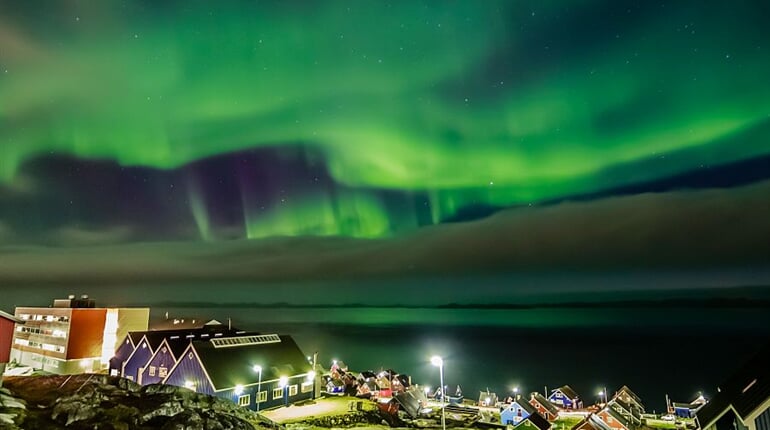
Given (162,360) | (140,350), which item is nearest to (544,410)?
(162,360)

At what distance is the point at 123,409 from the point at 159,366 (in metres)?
16.4

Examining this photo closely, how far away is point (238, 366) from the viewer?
40.7 metres

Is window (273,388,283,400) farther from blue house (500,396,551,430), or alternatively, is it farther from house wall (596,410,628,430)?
house wall (596,410,628,430)

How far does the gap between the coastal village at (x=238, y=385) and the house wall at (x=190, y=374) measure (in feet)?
0.29

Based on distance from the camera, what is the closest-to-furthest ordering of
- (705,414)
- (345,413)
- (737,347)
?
(705,414) < (345,413) < (737,347)

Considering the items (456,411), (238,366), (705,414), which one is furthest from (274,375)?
(705,414)

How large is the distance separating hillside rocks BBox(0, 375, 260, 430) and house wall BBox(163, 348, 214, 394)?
15.2 feet

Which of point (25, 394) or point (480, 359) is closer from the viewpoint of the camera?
point (25, 394)

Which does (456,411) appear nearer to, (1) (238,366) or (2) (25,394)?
(1) (238,366)

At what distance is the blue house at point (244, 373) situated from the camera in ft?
126

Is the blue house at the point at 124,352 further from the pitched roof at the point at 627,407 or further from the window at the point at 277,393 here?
the pitched roof at the point at 627,407

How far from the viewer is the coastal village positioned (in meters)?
26.8

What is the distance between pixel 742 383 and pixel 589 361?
474 ft

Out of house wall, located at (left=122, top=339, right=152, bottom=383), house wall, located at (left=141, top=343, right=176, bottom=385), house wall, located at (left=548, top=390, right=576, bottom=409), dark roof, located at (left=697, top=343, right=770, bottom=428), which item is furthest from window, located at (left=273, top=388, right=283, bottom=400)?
house wall, located at (left=548, top=390, right=576, bottom=409)
